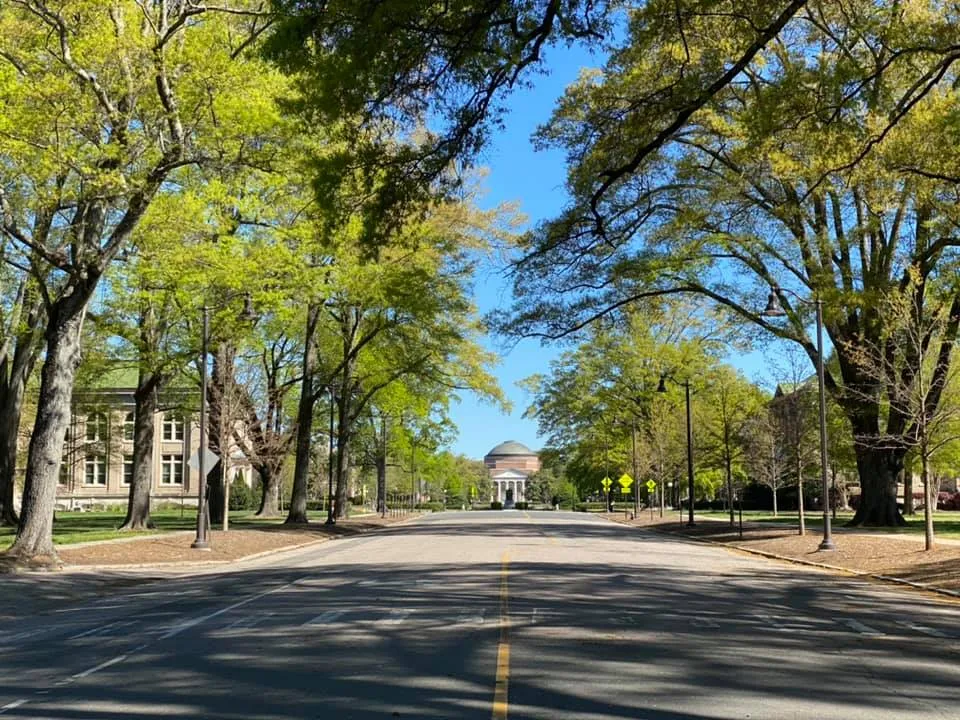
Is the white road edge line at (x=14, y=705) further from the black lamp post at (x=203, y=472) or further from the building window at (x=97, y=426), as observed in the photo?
the building window at (x=97, y=426)

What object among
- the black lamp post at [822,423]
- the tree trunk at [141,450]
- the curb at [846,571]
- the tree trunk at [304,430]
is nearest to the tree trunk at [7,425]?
the tree trunk at [141,450]

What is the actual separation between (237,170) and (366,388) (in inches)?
1051

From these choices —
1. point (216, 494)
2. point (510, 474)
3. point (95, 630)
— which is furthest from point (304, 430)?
point (510, 474)

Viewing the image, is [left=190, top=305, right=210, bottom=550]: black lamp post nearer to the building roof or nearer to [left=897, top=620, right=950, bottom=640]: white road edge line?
[left=897, top=620, right=950, bottom=640]: white road edge line

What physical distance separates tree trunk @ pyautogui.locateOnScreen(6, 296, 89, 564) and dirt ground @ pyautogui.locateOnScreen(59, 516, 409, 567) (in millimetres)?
1064

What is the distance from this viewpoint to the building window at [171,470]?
90.0 meters

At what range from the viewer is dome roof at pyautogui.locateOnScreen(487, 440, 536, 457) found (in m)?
192

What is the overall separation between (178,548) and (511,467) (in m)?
161

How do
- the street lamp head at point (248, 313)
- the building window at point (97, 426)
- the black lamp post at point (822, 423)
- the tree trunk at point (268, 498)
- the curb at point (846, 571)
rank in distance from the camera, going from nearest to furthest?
1. the curb at point (846, 571)
2. the black lamp post at point (822, 423)
3. the street lamp head at point (248, 313)
4. the building window at point (97, 426)
5. the tree trunk at point (268, 498)

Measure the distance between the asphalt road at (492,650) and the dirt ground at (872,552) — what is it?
172cm

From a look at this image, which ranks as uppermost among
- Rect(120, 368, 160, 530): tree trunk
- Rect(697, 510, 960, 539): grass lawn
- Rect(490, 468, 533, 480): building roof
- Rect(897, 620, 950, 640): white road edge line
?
Rect(120, 368, 160, 530): tree trunk

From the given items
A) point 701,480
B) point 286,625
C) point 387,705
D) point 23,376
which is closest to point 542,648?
point 387,705

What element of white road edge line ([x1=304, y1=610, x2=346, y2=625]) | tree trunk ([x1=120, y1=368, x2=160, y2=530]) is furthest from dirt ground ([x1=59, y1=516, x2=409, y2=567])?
white road edge line ([x1=304, y1=610, x2=346, y2=625])

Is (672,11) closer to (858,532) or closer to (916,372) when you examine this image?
(916,372)
